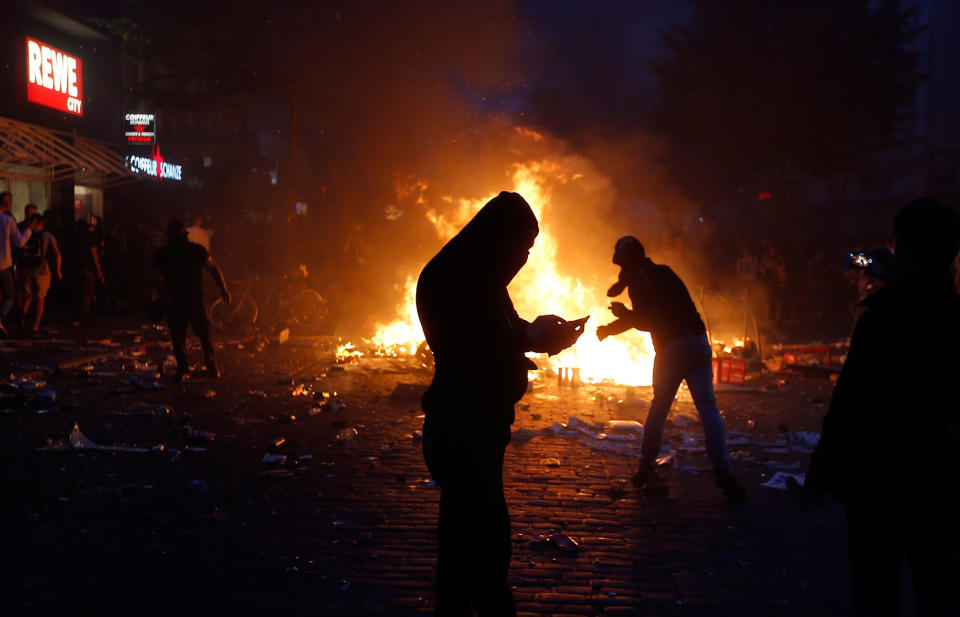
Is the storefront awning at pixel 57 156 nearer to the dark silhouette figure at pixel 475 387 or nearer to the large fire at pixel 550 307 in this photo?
the large fire at pixel 550 307

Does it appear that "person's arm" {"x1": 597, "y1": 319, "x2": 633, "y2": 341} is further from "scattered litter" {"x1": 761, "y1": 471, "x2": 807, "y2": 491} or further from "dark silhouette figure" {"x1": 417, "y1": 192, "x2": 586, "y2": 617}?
"dark silhouette figure" {"x1": 417, "y1": 192, "x2": 586, "y2": 617}

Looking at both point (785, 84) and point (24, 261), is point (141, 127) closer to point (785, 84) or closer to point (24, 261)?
point (24, 261)

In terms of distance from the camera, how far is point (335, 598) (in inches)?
163

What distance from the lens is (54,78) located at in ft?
69.2

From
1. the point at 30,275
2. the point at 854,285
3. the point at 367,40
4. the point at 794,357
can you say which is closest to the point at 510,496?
the point at 794,357

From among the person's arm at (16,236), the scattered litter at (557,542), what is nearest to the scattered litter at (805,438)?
the scattered litter at (557,542)

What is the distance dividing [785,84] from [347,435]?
27125mm

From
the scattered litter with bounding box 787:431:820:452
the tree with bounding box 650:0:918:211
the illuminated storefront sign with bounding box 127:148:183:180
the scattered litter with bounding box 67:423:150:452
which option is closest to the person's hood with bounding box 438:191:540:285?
the scattered litter with bounding box 67:423:150:452

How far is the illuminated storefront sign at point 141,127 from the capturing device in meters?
25.5

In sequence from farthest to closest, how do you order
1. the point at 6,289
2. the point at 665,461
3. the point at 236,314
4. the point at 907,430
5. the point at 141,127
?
1. the point at 141,127
2. the point at 236,314
3. the point at 6,289
4. the point at 665,461
5. the point at 907,430

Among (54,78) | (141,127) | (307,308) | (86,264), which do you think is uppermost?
(54,78)

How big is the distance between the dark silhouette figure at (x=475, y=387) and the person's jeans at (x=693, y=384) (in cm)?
305

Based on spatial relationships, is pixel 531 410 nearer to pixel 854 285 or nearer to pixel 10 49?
pixel 854 285

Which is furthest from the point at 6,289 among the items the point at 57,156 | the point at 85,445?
the point at 85,445
